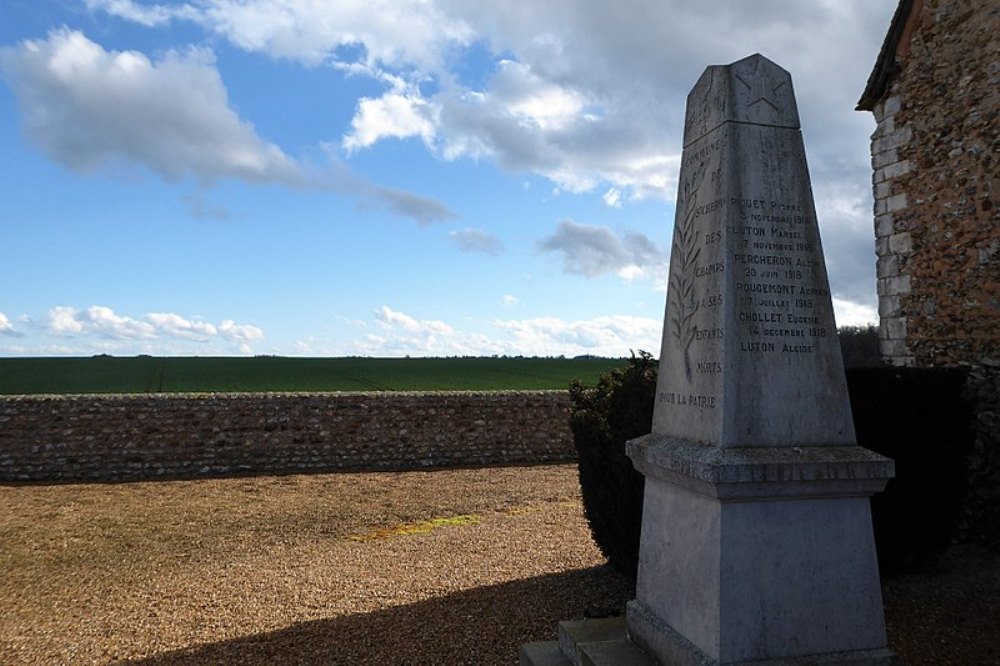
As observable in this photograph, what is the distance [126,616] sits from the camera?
5.55m

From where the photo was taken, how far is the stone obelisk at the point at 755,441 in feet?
9.36

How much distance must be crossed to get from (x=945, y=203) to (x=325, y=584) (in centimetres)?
755

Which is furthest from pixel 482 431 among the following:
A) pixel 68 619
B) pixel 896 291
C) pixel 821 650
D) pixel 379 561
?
pixel 821 650

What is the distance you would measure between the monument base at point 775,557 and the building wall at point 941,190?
5.19 m

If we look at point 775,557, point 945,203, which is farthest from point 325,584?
point 945,203

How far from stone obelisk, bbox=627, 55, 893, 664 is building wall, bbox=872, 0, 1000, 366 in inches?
198

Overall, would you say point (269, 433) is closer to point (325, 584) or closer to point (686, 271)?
point (325, 584)

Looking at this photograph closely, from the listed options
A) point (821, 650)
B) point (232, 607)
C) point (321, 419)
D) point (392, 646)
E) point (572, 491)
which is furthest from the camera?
point (321, 419)

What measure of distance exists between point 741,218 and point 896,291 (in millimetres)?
6214

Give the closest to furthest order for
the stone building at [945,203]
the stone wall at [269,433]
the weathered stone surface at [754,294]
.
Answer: the weathered stone surface at [754,294], the stone building at [945,203], the stone wall at [269,433]

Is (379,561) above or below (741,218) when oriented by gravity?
below

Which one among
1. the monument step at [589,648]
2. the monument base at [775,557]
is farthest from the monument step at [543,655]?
the monument base at [775,557]

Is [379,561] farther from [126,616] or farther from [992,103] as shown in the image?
[992,103]

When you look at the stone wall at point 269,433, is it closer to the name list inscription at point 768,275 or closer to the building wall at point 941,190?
the building wall at point 941,190
